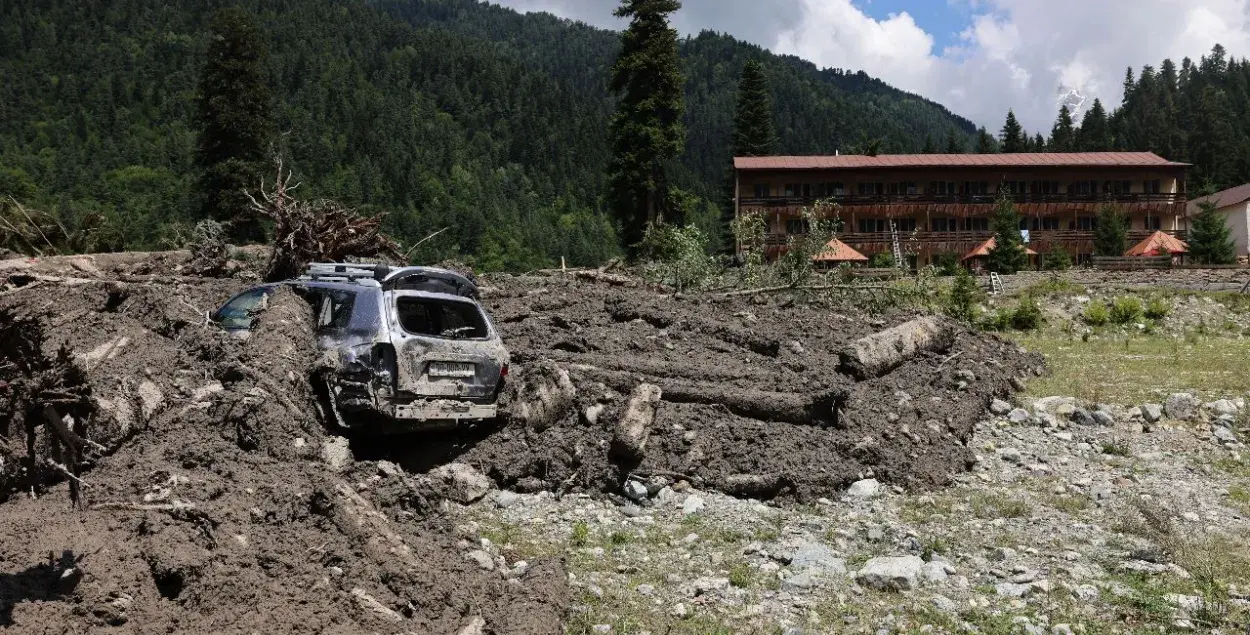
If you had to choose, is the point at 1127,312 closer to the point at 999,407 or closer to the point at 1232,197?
the point at 999,407

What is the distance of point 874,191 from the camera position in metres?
56.7

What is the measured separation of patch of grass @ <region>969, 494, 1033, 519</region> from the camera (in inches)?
Result: 303

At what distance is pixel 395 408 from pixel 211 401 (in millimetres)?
1326

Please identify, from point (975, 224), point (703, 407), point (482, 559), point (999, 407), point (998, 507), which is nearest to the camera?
point (482, 559)

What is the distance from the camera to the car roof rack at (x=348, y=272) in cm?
797

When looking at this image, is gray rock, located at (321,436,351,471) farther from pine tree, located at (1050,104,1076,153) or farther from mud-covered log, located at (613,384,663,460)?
pine tree, located at (1050,104,1076,153)

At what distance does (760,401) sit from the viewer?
30.6 feet

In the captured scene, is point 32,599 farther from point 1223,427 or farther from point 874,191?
point 874,191

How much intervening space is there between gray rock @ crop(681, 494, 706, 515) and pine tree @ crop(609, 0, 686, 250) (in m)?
33.9

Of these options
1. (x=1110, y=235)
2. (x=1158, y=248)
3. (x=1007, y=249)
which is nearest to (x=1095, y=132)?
(x=1110, y=235)

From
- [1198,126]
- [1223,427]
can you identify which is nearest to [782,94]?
[1198,126]

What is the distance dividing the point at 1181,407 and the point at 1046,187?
1987 inches

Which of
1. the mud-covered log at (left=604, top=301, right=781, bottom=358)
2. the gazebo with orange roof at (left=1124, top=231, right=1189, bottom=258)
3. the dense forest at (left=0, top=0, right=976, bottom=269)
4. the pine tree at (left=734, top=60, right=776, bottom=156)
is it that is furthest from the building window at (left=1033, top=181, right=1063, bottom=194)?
the mud-covered log at (left=604, top=301, right=781, bottom=358)

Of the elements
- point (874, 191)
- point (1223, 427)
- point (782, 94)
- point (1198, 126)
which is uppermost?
point (782, 94)
